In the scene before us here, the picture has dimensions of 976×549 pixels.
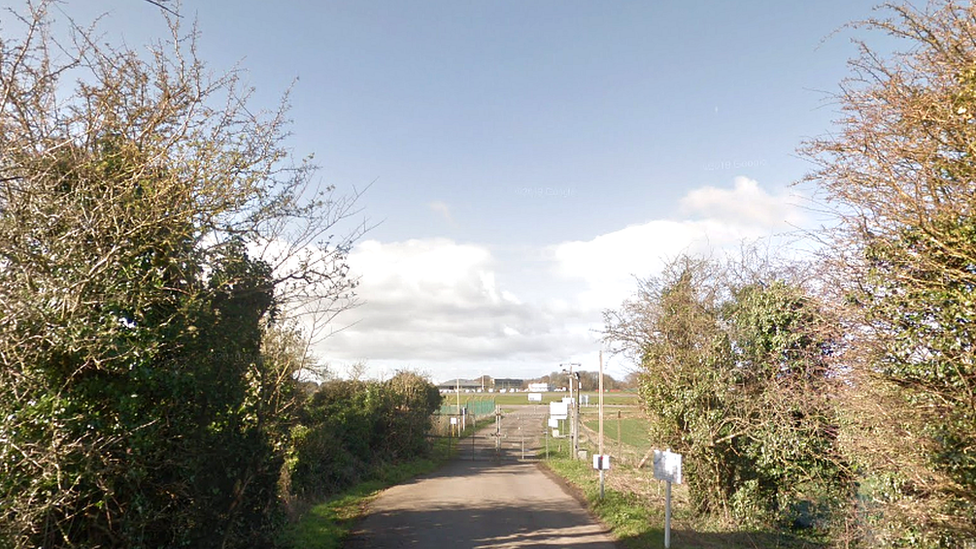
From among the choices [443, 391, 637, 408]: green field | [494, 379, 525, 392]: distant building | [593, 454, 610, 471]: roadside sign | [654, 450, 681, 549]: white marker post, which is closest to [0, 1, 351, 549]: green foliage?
[654, 450, 681, 549]: white marker post

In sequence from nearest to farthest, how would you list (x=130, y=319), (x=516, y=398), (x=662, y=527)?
(x=130, y=319) < (x=662, y=527) < (x=516, y=398)

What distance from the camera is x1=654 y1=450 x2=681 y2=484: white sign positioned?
10570 mm

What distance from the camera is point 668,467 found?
1073 centimetres

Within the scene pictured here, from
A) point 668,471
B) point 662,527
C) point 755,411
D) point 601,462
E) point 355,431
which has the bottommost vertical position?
point 662,527

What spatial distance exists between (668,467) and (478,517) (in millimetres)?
5119

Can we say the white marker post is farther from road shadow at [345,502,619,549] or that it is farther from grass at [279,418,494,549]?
grass at [279,418,494,549]

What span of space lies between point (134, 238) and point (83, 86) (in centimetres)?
201

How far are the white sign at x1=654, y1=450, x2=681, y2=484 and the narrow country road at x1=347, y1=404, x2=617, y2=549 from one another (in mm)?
1652

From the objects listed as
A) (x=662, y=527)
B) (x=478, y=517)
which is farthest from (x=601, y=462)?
(x=478, y=517)

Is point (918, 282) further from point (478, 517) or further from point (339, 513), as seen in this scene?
point (339, 513)

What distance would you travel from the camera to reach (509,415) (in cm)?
6656

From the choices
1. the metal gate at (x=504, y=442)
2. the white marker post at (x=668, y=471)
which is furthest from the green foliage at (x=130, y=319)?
the metal gate at (x=504, y=442)

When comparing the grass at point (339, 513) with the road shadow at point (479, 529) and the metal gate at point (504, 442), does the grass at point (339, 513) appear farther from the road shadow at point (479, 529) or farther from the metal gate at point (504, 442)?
the metal gate at point (504, 442)

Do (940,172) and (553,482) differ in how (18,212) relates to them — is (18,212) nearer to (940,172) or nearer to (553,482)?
(940,172)
